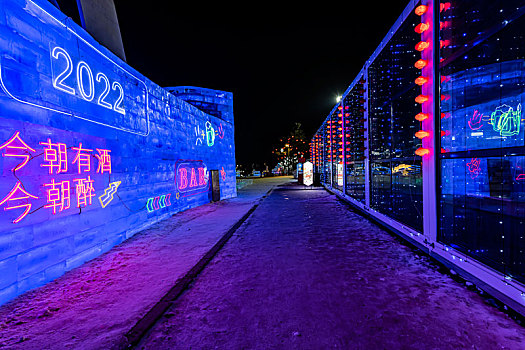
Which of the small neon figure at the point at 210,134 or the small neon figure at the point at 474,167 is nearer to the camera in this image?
the small neon figure at the point at 474,167

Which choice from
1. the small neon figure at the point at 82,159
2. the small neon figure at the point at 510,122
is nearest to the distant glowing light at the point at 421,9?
the small neon figure at the point at 82,159

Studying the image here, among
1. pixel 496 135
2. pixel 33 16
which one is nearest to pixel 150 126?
pixel 33 16

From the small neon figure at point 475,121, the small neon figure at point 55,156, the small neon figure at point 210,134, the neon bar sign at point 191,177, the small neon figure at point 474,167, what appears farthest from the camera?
the small neon figure at point 475,121

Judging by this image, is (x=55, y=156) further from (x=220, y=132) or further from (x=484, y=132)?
(x=484, y=132)

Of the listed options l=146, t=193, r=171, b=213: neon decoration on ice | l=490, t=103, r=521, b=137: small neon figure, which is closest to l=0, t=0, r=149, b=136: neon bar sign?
l=146, t=193, r=171, b=213: neon decoration on ice

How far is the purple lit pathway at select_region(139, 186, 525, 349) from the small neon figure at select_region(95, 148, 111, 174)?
10.5ft

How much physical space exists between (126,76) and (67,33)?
2025 millimetres

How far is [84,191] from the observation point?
460 centimetres

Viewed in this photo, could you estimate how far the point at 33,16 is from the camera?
373cm

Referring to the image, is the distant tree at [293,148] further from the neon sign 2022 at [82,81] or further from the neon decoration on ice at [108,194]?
the neon decoration on ice at [108,194]

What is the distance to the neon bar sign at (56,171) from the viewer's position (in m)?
3.29

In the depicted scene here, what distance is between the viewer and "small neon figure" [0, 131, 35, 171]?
3214 millimetres

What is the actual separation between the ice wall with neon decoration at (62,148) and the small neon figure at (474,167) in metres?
14.2

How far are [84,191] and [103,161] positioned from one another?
2.93ft
